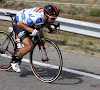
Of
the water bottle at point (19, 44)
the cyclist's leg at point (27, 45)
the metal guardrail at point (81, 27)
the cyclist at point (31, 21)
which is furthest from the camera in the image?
the metal guardrail at point (81, 27)

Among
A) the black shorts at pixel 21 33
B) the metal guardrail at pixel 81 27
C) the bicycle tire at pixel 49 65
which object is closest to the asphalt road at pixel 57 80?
the bicycle tire at pixel 49 65

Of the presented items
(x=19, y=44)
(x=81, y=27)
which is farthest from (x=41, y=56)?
(x=81, y=27)

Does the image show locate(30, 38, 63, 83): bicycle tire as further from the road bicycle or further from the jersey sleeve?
the jersey sleeve

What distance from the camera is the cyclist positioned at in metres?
4.91

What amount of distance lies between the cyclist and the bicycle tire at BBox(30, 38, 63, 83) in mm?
252

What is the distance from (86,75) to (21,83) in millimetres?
1571

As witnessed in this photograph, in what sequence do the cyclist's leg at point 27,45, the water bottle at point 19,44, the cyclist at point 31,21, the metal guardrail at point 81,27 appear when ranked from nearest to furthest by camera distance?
1. the cyclist at point 31,21
2. the cyclist's leg at point 27,45
3. the water bottle at point 19,44
4. the metal guardrail at point 81,27

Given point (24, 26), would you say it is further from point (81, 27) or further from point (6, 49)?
point (81, 27)

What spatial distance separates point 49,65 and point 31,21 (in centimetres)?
134

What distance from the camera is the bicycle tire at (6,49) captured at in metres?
5.86

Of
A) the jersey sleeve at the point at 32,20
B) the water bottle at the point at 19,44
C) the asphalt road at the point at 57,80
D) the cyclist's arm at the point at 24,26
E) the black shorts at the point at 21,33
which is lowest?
the asphalt road at the point at 57,80

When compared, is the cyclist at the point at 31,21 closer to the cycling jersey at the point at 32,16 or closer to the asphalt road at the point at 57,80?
the cycling jersey at the point at 32,16

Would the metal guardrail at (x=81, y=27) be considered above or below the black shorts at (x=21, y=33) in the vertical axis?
below

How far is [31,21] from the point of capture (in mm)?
5008
